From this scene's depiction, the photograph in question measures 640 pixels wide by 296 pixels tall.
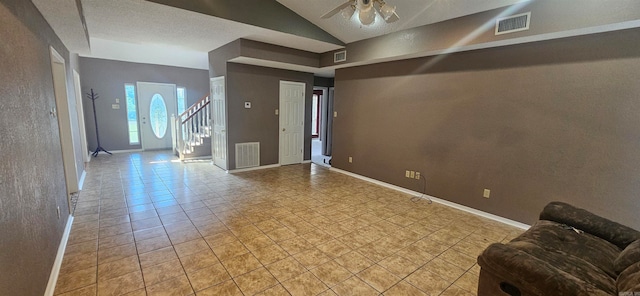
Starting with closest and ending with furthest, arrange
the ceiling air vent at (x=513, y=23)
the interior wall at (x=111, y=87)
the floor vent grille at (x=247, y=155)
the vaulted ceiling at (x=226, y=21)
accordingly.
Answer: the ceiling air vent at (x=513, y=23)
the vaulted ceiling at (x=226, y=21)
the floor vent grille at (x=247, y=155)
the interior wall at (x=111, y=87)

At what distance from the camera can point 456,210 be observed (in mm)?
3975

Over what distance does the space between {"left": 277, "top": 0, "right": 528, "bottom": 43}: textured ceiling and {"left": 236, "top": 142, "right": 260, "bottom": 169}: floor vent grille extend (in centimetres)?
291

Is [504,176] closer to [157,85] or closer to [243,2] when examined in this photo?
[243,2]

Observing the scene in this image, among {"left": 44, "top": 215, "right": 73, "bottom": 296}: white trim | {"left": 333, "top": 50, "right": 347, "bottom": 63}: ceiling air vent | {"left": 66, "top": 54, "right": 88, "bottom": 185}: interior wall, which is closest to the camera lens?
{"left": 44, "top": 215, "right": 73, "bottom": 296}: white trim

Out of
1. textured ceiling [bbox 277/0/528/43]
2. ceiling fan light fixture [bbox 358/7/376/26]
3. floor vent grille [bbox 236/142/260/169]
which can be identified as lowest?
floor vent grille [bbox 236/142/260/169]

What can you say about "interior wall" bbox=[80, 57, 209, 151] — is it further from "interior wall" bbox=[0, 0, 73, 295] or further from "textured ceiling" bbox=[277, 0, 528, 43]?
"textured ceiling" bbox=[277, 0, 528, 43]

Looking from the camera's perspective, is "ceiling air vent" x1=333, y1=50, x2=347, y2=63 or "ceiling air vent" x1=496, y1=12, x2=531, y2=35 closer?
"ceiling air vent" x1=496, y1=12, x2=531, y2=35

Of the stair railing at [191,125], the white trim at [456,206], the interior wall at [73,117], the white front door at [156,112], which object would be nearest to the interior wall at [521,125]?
the white trim at [456,206]

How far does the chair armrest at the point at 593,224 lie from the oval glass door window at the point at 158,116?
906cm

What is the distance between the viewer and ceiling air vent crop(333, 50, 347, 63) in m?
5.15

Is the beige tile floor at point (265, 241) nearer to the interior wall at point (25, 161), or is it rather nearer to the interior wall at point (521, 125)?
the interior wall at point (25, 161)

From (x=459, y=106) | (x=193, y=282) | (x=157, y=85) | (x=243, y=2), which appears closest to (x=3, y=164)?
(x=193, y=282)

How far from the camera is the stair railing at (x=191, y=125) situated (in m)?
6.86

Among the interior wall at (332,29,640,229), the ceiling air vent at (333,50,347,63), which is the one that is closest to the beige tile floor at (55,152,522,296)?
the interior wall at (332,29,640,229)
